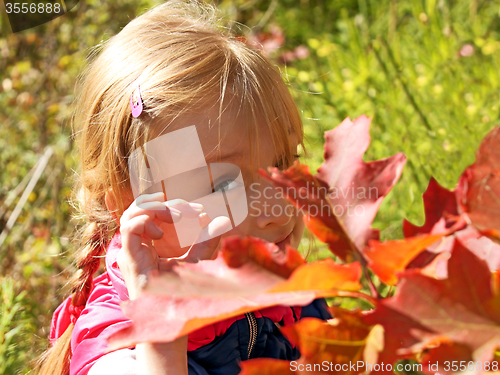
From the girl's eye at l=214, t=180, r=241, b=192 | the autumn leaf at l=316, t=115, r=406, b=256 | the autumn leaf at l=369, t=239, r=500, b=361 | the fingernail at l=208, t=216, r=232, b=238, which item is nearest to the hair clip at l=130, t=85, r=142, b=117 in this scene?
the girl's eye at l=214, t=180, r=241, b=192

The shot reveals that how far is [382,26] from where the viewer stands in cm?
202

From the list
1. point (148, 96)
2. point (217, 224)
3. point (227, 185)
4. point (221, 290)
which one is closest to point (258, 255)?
point (221, 290)

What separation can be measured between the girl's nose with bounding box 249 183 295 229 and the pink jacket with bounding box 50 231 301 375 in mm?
183

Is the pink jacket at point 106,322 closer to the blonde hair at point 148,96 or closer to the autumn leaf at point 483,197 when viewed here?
the blonde hair at point 148,96

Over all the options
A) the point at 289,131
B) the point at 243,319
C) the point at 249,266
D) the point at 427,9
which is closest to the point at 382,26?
the point at 427,9

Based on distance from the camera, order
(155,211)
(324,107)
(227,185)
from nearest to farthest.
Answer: (155,211)
(227,185)
(324,107)

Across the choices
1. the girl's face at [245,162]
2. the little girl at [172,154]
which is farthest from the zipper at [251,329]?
the girl's face at [245,162]

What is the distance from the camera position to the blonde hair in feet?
2.77

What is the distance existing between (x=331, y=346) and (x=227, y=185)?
57 cm

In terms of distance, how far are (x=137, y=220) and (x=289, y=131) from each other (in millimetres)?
449

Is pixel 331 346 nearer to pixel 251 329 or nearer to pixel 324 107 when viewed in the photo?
pixel 251 329

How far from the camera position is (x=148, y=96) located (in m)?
0.84

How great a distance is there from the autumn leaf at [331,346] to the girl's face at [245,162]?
54 cm

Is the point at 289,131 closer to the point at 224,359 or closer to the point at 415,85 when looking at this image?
the point at 224,359
